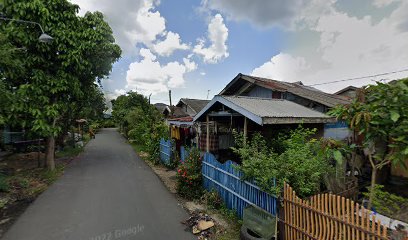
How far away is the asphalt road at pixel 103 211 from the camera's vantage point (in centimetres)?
555

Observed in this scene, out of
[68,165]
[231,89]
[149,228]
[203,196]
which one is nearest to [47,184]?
[68,165]

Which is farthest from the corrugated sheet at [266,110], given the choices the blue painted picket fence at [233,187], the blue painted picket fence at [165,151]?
the blue painted picket fence at [165,151]

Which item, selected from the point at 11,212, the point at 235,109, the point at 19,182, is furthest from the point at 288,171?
the point at 19,182

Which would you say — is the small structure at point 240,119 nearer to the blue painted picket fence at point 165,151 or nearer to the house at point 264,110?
the house at point 264,110

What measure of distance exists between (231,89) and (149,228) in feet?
33.9

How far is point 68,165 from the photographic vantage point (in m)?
13.0

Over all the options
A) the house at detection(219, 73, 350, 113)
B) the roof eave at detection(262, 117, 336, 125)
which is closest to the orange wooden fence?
the roof eave at detection(262, 117, 336, 125)

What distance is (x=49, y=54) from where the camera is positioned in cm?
1060

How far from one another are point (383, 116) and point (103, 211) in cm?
752

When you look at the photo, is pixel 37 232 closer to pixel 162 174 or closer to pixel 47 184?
→ pixel 47 184

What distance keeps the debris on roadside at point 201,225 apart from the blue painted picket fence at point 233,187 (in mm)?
888

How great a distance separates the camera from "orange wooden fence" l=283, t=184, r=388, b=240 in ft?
11.5

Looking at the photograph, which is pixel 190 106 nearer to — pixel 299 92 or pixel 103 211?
pixel 299 92

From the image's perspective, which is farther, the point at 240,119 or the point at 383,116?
the point at 240,119
